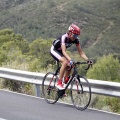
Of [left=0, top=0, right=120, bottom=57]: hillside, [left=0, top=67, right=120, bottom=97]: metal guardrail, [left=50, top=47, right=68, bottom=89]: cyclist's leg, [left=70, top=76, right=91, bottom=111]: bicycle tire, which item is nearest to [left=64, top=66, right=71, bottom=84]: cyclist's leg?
[left=50, top=47, right=68, bottom=89]: cyclist's leg

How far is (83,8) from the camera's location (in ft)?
356

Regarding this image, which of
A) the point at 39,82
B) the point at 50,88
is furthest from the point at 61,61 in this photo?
the point at 39,82

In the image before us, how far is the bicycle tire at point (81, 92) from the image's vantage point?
25.7 feet

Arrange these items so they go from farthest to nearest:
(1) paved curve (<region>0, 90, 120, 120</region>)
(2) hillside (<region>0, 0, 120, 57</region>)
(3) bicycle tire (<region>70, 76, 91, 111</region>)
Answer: (2) hillside (<region>0, 0, 120, 57</region>) → (3) bicycle tire (<region>70, 76, 91, 111</region>) → (1) paved curve (<region>0, 90, 120, 120</region>)

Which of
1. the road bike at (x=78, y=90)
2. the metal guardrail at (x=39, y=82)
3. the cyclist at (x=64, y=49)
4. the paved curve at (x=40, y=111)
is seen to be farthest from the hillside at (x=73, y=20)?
the road bike at (x=78, y=90)

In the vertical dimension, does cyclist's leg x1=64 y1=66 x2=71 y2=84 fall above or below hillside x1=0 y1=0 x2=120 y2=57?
above

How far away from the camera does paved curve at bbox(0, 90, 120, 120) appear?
23.8 ft

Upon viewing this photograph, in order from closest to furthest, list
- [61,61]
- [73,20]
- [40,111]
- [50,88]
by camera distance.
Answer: [40,111]
[61,61]
[50,88]
[73,20]

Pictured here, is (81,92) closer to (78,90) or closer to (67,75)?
(78,90)

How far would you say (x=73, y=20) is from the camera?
344 ft

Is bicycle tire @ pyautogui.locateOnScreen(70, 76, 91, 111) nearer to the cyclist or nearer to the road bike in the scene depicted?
the road bike

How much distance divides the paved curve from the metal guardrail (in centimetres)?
45

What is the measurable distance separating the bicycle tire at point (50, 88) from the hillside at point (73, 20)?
76199 mm

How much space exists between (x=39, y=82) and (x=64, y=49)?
70.9 inches
